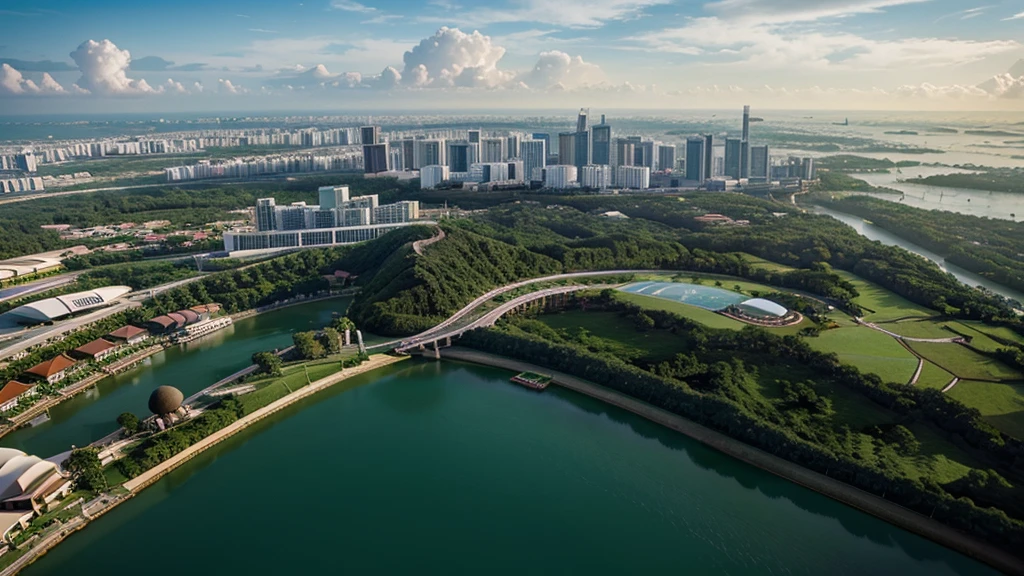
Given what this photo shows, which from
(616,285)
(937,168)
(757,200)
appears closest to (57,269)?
(616,285)

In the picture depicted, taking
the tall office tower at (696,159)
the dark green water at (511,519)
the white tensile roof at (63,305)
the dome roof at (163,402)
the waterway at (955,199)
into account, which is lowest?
the dark green water at (511,519)

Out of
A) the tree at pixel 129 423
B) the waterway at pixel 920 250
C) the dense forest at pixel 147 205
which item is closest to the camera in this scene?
the tree at pixel 129 423

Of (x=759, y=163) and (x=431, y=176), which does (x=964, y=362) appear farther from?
(x=759, y=163)

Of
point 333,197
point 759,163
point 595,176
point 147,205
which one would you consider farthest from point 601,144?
point 147,205

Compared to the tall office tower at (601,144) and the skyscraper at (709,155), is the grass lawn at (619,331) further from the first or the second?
the tall office tower at (601,144)

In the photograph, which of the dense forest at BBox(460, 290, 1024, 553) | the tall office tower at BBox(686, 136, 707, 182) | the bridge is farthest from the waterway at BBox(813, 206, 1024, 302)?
the bridge

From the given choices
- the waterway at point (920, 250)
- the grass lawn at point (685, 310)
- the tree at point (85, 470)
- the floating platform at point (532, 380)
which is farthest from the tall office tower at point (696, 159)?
the tree at point (85, 470)

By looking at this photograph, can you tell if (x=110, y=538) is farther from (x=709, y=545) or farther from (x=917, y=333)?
(x=917, y=333)

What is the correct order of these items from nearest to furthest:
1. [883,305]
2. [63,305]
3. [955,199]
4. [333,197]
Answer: [63,305] → [883,305] → [333,197] → [955,199]
